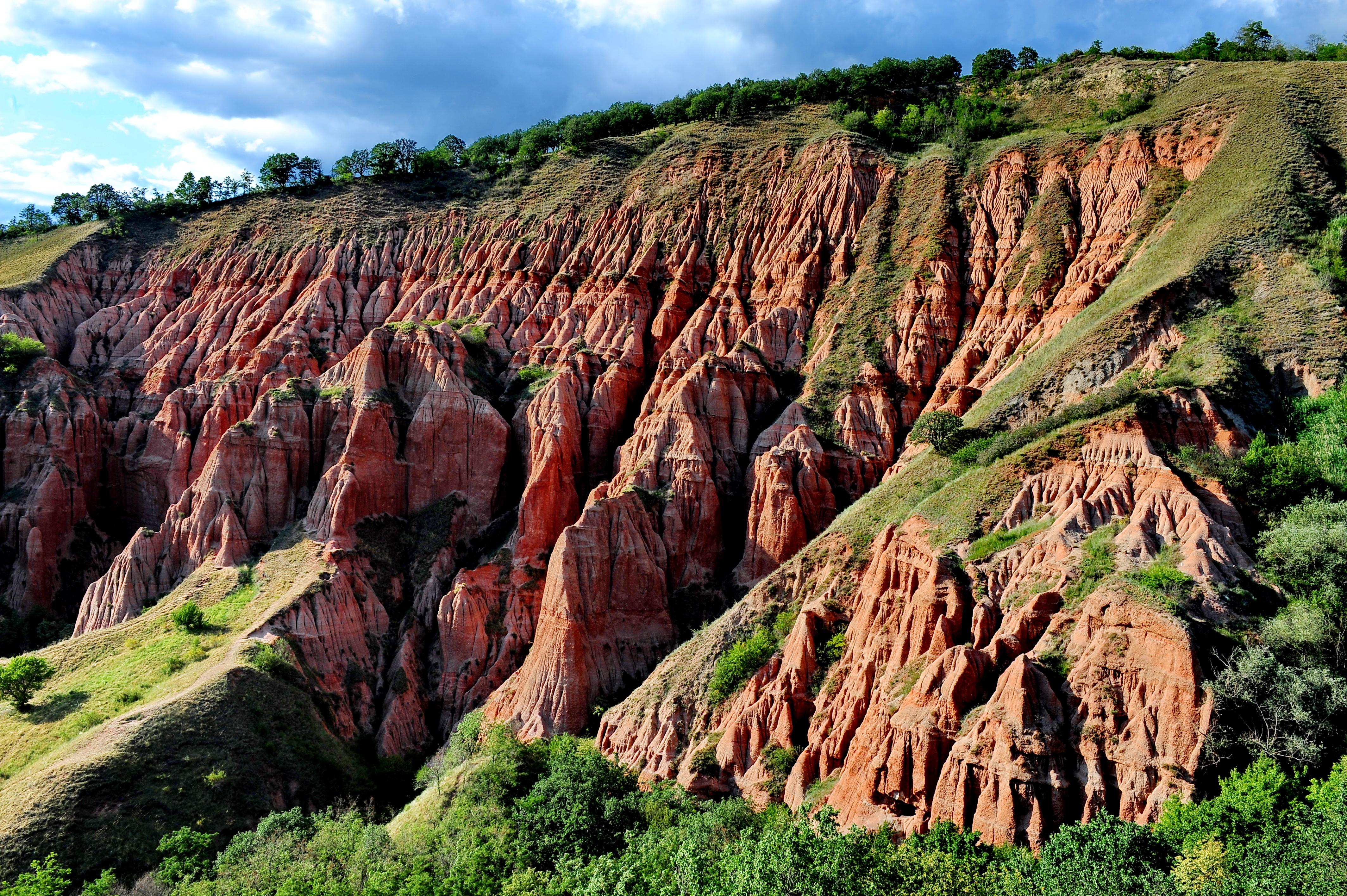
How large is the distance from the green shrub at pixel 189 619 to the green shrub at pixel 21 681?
6.71 metres

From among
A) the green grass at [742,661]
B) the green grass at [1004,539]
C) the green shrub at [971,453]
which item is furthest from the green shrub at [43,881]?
the green shrub at [971,453]

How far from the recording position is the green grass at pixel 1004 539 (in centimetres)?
3334

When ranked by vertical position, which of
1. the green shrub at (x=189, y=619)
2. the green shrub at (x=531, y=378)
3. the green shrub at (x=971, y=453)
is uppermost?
the green shrub at (x=531, y=378)

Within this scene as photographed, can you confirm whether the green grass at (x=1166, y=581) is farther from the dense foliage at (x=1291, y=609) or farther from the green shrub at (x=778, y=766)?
the green shrub at (x=778, y=766)

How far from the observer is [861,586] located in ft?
125

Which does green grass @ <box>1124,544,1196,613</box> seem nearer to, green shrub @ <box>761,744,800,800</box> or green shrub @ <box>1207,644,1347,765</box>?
green shrub @ <box>1207,644,1347,765</box>

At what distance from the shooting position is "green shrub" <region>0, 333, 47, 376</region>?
72.2 m

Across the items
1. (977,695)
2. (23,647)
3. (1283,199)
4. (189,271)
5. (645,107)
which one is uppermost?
(645,107)

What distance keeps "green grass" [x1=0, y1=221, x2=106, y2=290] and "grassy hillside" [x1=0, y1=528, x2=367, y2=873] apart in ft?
184

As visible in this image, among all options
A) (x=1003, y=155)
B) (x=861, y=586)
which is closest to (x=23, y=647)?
(x=861, y=586)

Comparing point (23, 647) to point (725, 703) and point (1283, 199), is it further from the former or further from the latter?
point (1283, 199)

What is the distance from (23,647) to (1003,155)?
83.5 meters

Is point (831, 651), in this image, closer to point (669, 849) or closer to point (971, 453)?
point (669, 849)

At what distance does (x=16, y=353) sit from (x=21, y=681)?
139ft
